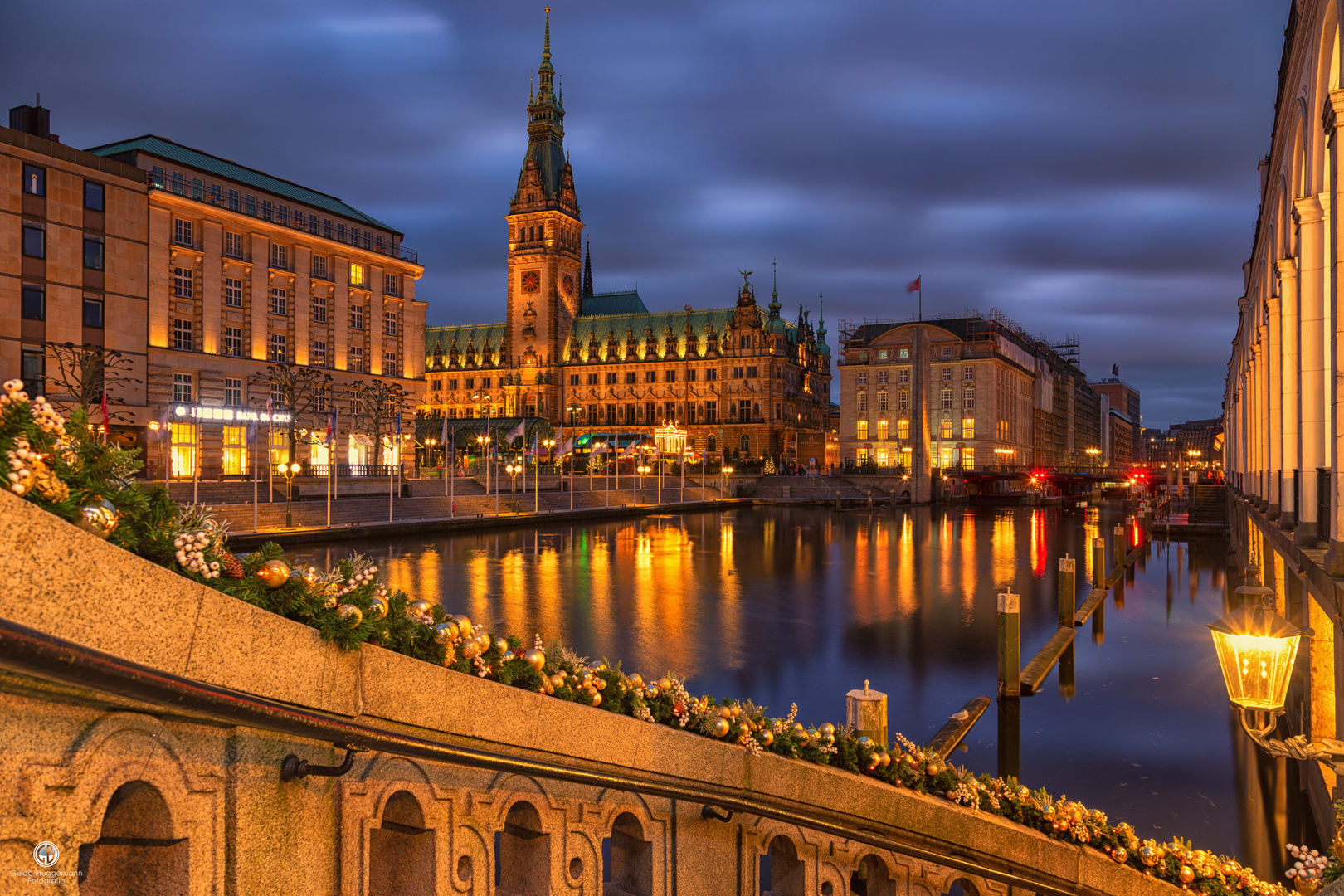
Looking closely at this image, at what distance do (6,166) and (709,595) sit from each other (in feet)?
149

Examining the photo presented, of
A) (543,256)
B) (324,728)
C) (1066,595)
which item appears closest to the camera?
(324,728)

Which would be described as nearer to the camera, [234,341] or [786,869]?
[786,869]

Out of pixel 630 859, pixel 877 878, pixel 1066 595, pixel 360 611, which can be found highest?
pixel 360 611

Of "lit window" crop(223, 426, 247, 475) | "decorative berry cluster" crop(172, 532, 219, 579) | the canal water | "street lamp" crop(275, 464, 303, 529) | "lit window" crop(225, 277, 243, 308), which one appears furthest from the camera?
"lit window" crop(225, 277, 243, 308)

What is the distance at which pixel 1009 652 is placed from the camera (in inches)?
768

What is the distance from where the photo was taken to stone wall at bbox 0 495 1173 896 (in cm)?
298

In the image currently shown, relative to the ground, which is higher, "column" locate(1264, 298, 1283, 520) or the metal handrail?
"column" locate(1264, 298, 1283, 520)

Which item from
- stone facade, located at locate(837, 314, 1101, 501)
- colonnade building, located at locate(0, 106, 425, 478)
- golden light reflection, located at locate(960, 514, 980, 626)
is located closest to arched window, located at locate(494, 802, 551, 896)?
golden light reflection, located at locate(960, 514, 980, 626)

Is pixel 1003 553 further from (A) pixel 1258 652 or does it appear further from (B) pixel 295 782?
(B) pixel 295 782

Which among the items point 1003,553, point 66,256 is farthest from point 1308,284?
point 66,256

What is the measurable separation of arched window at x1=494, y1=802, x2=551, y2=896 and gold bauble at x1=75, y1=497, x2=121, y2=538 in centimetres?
258

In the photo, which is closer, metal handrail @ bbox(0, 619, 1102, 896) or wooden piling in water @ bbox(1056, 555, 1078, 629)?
metal handrail @ bbox(0, 619, 1102, 896)

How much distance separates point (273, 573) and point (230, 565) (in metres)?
0.18

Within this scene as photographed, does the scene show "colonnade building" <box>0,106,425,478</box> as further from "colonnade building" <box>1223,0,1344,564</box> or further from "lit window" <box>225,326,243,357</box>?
"colonnade building" <box>1223,0,1344,564</box>
